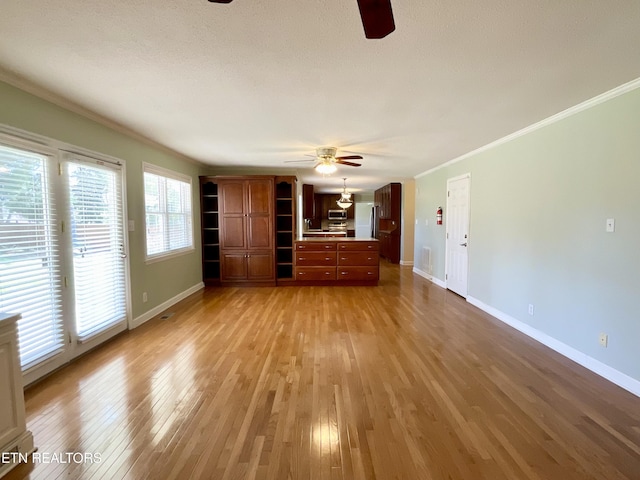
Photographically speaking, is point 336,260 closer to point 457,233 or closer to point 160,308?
point 457,233

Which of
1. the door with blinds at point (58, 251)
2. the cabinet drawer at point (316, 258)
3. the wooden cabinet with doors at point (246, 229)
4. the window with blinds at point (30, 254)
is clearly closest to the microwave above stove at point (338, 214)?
the cabinet drawer at point (316, 258)

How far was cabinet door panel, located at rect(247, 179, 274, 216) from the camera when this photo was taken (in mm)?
5766

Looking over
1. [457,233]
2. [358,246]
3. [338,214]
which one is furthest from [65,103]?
[338,214]

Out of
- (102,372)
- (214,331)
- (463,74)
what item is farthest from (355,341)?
(463,74)

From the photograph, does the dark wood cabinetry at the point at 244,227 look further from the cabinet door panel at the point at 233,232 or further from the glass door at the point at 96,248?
the glass door at the point at 96,248

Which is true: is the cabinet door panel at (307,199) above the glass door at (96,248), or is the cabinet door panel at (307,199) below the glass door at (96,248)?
above

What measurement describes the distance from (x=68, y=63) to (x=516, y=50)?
2915mm

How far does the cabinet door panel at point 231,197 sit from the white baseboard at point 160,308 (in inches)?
59.8

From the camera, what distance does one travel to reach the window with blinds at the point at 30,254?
7.27ft

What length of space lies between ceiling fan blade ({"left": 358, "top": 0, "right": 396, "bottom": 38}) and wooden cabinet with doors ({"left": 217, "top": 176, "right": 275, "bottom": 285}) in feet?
15.1

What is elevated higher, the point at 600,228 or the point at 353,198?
the point at 353,198

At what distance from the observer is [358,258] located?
5.85m

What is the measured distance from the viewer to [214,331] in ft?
11.8

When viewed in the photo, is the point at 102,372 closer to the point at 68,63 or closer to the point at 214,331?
the point at 214,331
